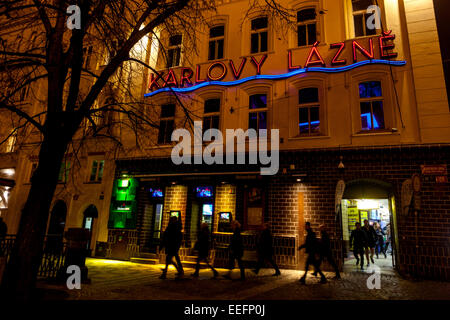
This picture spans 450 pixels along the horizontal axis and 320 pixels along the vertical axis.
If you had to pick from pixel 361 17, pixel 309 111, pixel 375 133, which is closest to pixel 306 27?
pixel 361 17

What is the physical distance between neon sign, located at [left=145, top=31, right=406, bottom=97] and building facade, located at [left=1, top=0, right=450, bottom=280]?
6cm

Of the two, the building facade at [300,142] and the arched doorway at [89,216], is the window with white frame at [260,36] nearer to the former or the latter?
the building facade at [300,142]

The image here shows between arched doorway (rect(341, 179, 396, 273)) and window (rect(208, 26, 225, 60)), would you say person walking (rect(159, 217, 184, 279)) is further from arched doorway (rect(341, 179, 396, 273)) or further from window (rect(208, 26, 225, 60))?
window (rect(208, 26, 225, 60))

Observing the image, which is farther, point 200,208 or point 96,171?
point 96,171

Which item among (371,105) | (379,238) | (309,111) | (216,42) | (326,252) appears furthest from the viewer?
(379,238)

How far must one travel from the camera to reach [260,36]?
47.5ft

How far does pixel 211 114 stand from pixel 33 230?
9.93 m

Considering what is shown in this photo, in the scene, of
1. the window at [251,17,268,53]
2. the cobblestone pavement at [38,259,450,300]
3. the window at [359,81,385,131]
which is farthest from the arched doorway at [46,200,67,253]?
the window at [359,81,385,131]

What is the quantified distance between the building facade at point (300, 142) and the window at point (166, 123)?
0.26 feet

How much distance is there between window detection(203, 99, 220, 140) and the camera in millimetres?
14320

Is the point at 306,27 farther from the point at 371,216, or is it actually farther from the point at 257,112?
the point at 371,216

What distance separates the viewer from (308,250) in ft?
30.1

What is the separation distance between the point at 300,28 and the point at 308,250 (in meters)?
10.6
